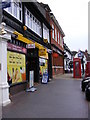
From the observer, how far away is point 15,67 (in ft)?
41.8

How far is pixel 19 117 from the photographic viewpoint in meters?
6.86

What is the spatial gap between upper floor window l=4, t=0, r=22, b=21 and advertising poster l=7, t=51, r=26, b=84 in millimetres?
2530

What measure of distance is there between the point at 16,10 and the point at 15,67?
3.96 metres

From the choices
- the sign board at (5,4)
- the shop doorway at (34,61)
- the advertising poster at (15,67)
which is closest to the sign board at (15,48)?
the advertising poster at (15,67)

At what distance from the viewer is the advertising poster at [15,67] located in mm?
11719

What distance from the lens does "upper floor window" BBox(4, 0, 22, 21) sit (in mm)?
→ 12988

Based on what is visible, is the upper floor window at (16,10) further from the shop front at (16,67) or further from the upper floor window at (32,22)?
the shop front at (16,67)

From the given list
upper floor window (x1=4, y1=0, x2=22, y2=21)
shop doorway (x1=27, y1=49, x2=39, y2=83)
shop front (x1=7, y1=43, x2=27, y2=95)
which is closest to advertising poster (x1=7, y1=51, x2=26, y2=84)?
shop front (x1=7, y1=43, x2=27, y2=95)

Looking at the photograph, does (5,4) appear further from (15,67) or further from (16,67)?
(16,67)

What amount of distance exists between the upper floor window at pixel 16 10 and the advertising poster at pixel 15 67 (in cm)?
253

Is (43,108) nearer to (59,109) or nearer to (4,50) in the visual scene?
(59,109)

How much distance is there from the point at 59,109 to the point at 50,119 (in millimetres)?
1605

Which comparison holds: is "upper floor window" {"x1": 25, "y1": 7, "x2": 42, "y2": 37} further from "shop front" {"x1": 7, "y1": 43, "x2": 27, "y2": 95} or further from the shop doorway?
"shop front" {"x1": 7, "y1": 43, "x2": 27, "y2": 95}

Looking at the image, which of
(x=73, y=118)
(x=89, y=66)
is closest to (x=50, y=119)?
(x=73, y=118)
